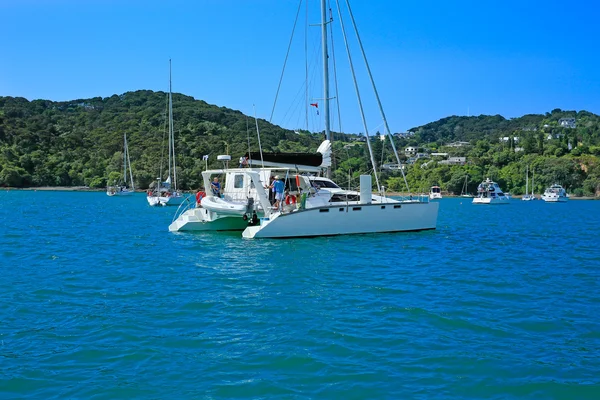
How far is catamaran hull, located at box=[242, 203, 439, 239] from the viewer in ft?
74.0

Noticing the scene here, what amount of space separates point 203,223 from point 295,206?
535cm

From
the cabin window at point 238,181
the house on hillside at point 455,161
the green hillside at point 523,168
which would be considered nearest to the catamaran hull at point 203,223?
the cabin window at point 238,181

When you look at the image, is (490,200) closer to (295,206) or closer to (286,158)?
(286,158)

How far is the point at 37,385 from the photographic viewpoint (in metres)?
7.33

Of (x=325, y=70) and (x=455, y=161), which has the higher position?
(x=455, y=161)

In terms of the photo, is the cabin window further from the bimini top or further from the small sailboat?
the small sailboat

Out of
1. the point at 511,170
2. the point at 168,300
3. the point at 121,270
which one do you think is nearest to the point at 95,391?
the point at 168,300

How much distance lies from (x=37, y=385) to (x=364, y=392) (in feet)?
13.4

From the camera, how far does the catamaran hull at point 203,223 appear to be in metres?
26.3

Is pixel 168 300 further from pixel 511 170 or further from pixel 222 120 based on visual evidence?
pixel 222 120

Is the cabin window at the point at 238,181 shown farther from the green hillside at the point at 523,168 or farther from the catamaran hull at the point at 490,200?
the green hillside at the point at 523,168

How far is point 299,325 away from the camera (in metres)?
10.2

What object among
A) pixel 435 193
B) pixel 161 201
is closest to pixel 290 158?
pixel 161 201

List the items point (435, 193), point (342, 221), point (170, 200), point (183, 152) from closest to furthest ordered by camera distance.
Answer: point (342, 221)
point (170, 200)
point (435, 193)
point (183, 152)
